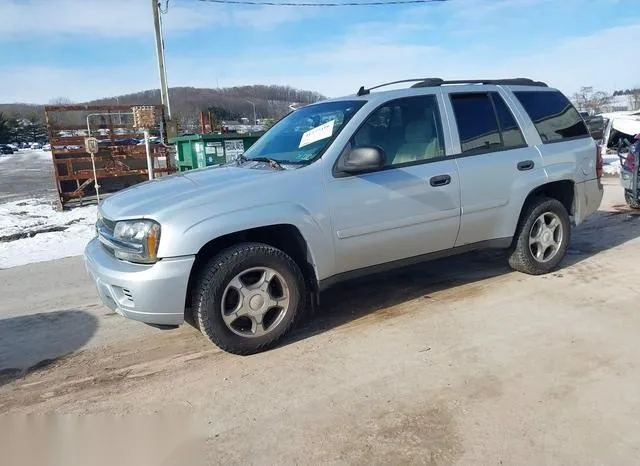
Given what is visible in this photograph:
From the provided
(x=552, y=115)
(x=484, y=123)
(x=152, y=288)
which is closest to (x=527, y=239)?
(x=484, y=123)

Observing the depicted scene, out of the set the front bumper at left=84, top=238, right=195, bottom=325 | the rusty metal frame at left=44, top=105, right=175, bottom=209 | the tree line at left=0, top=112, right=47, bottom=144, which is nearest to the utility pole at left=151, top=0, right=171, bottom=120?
the rusty metal frame at left=44, top=105, right=175, bottom=209

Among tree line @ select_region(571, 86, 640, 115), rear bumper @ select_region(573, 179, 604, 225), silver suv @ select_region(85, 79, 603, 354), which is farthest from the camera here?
tree line @ select_region(571, 86, 640, 115)

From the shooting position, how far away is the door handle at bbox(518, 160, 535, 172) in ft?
16.0

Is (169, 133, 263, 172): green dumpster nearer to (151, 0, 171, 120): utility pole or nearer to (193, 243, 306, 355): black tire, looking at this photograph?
(151, 0, 171, 120): utility pole

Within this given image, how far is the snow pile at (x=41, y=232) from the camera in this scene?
304 inches

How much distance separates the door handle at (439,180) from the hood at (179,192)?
130 cm

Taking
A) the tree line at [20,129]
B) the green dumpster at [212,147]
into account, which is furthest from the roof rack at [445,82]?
the tree line at [20,129]

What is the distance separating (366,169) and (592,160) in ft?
9.64

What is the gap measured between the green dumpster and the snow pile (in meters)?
2.68

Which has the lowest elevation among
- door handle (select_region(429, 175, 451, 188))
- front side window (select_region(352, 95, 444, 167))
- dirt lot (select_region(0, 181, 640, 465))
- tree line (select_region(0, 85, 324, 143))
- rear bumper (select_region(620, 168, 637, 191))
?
dirt lot (select_region(0, 181, 640, 465))

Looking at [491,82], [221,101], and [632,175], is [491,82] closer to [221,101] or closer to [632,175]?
[632,175]

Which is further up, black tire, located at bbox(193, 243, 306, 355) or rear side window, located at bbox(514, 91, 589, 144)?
rear side window, located at bbox(514, 91, 589, 144)

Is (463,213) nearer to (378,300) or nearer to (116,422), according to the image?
(378,300)

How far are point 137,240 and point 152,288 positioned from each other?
349mm
